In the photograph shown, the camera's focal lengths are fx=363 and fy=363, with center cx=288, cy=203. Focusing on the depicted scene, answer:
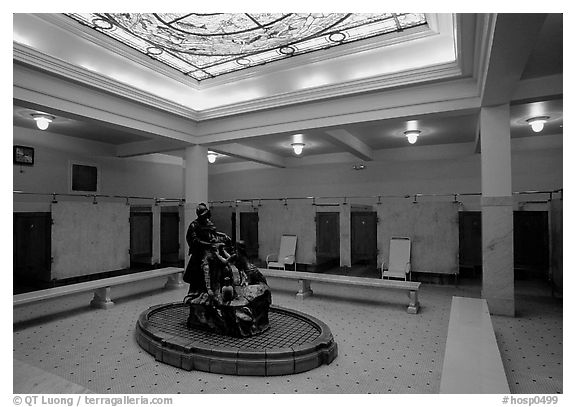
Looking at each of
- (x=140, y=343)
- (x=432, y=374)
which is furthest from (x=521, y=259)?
(x=140, y=343)

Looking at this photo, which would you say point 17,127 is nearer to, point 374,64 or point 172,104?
point 172,104

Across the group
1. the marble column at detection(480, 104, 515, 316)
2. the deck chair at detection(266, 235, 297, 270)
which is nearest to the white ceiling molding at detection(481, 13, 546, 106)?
the marble column at detection(480, 104, 515, 316)

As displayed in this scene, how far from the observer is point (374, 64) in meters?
6.00

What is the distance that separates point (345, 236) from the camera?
8461mm

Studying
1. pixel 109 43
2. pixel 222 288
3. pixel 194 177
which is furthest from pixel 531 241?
pixel 109 43

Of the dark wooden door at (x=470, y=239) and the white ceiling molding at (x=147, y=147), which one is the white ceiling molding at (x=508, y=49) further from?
the white ceiling molding at (x=147, y=147)

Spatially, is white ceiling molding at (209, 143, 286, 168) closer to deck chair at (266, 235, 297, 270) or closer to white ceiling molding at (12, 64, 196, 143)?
white ceiling molding at (12, 64, 196, 143)

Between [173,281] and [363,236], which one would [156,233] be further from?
[363,236]

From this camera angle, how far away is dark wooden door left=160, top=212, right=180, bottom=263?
9.77 meters

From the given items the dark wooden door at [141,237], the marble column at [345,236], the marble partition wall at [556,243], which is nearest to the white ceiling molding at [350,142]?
the marble column at [345,236]

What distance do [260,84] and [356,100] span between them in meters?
1.97

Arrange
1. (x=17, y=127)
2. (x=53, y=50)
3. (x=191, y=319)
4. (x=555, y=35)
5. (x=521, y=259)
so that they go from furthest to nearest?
(x=17, y=127), (x=521, y=259), (x=53, y=50), (x=191, y=319), (x=555, y=35)

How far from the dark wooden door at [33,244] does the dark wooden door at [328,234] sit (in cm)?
582

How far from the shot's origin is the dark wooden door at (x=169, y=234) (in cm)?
977
